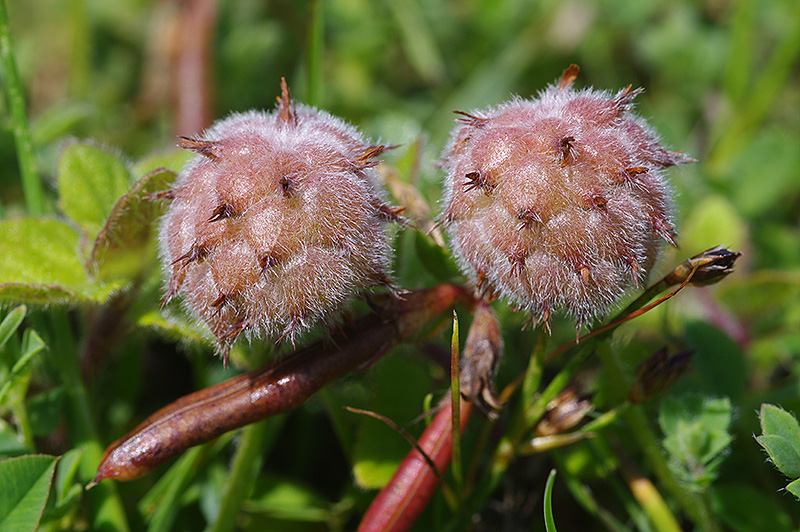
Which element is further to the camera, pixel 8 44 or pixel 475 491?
pixel 8 44

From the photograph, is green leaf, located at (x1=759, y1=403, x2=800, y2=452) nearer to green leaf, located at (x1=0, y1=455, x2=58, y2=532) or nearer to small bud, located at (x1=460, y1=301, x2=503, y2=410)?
small bud, located at (x1=460, y1=301, x2=503, y2=410)

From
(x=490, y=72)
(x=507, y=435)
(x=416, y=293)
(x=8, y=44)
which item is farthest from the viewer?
(x=490, y=72)

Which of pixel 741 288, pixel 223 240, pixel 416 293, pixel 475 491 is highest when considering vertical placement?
pixel 223 240

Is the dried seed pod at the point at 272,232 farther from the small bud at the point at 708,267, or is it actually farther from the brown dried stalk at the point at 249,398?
the small bud at the point at 708,267

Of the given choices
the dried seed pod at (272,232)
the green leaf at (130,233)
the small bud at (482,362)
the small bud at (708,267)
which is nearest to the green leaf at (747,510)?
the small bud at (708,267)

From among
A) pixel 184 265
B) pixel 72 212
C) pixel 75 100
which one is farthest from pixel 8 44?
pixel 75 100

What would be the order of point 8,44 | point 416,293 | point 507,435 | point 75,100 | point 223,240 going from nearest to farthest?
point 223,240
point 416,293
point 507,435
point 8,44
point 75,100

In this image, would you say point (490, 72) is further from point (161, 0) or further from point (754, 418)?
point (754, 418)
